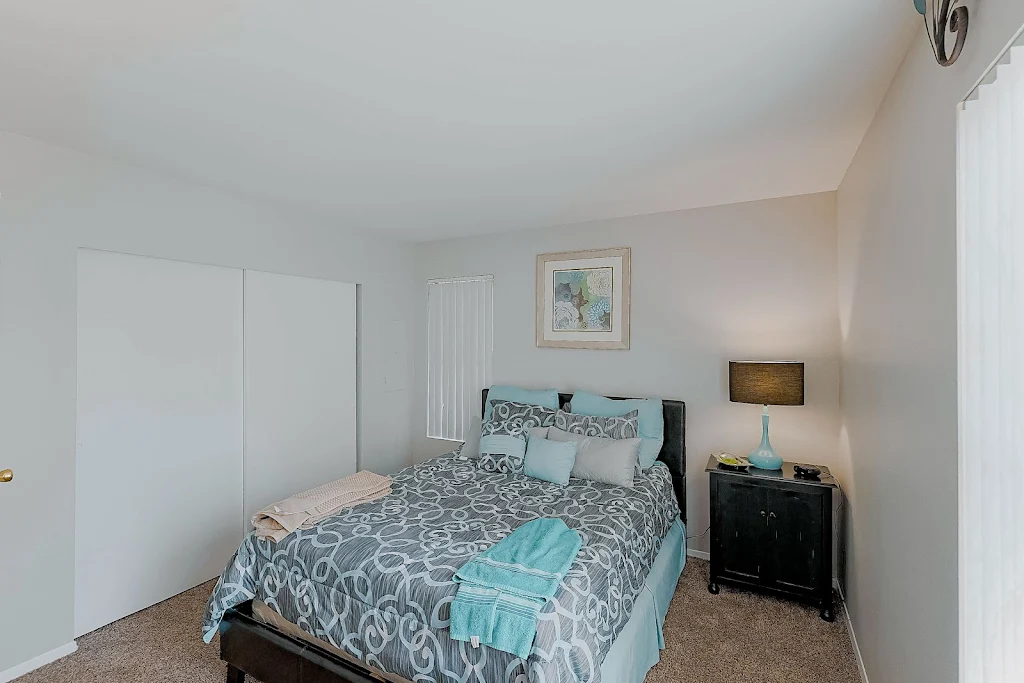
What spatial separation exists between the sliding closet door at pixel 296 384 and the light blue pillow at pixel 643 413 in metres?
1.97

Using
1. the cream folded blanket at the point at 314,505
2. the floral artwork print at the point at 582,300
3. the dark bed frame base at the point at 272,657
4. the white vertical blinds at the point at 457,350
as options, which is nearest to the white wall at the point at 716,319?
the floral artwork print at the point at 582,300

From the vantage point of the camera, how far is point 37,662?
2.40 metres

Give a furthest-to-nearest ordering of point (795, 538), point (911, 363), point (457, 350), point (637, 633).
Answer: point (457, 350), point (795, 538), point (637, 633), point (911, 363)

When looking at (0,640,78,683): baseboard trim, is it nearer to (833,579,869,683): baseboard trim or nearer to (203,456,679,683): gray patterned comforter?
(203,456,679,683): gray patterned comforter

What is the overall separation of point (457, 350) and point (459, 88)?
295 centimetres

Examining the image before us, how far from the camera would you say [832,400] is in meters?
3.17

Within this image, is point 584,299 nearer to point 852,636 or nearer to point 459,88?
point 459,88

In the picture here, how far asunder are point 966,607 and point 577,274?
3160 mm

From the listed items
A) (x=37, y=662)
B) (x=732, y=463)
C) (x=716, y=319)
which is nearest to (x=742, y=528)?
(x=732, y=463)

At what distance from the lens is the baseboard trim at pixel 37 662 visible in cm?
230

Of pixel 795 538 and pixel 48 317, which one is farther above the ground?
pixel 48 317

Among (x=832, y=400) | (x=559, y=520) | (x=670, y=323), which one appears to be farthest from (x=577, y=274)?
(x=559, y=520)

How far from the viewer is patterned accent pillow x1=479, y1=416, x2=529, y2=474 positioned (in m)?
3.33

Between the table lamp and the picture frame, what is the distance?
3.10 feet
